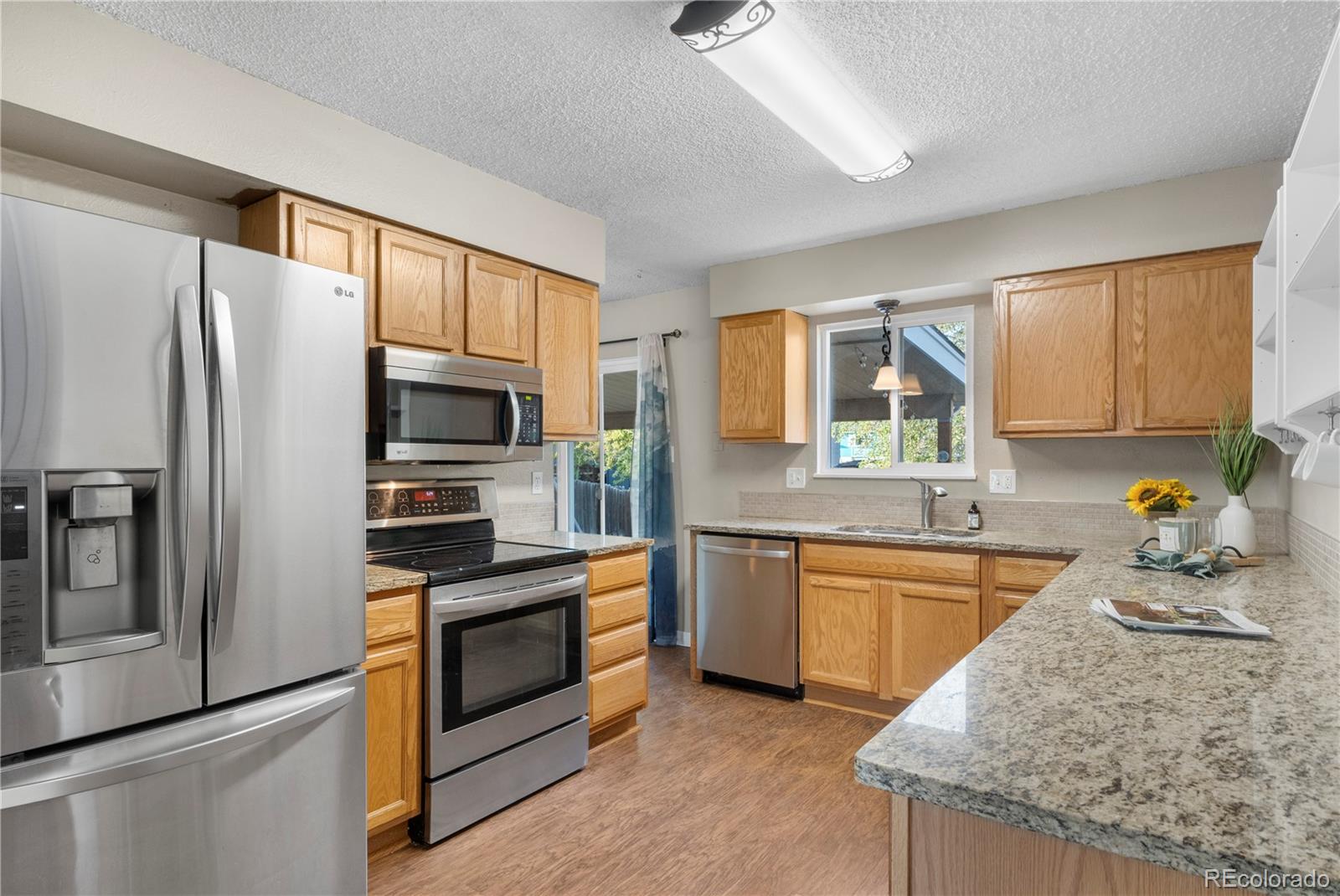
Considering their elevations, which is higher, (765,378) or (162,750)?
(765,378)

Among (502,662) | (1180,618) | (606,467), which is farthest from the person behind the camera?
(606,467)

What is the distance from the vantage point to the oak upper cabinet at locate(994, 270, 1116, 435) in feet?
10.3

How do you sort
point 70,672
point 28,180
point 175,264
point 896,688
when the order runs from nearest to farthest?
point 70,672 → point 175,264 → point 28,180 → point 896,688

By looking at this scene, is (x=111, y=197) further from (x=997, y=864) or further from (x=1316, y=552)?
(x=1316, y=552)

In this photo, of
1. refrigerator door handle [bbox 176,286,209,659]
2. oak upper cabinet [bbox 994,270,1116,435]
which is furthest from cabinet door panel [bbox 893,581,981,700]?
refrigerator door handle [bbox 176,286,209,659]

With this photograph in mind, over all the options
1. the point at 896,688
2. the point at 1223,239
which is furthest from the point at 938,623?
the point at 1223,239

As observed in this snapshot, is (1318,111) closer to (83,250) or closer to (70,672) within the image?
(83,250)

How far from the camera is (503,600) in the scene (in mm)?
2494

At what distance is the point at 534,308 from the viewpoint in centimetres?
321

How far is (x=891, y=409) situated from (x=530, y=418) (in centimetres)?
214

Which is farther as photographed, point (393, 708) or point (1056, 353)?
point (1056, 353)

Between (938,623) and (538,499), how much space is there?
1.97 metres

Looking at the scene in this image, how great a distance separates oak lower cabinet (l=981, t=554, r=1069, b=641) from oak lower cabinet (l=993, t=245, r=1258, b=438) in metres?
0.62

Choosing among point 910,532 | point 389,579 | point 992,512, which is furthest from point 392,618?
point 992,512
